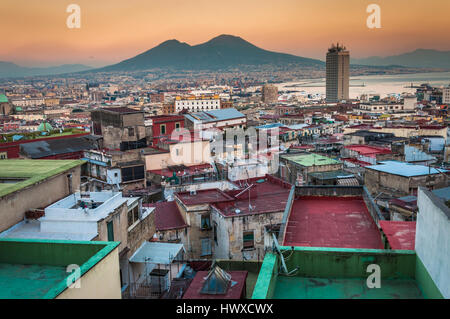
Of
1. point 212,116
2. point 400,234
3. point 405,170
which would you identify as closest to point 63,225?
point 400,234

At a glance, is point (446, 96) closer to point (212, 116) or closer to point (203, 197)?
point (212, 116)

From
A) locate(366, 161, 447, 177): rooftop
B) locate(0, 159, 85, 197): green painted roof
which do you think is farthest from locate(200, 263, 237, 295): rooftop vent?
locate(366, 161, 447, 177): rooftop

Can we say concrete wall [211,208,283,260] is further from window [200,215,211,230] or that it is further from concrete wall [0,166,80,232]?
concrete wall [0,166,80,232]

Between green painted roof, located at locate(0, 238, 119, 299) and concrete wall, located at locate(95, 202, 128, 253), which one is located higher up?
green painted roof, located at locate(0, 238, 119, 299)

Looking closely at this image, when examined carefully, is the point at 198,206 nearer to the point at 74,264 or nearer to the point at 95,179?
the point at 74,264

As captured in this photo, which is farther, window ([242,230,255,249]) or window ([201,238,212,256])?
window ([201,238,212,256])

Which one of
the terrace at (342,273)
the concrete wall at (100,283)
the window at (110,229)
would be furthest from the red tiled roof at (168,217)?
the terrace at (342,273)

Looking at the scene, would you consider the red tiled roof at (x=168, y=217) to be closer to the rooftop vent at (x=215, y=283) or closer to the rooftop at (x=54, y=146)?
the rooftop vent at (x=215, y=283)
